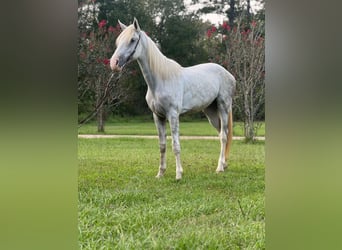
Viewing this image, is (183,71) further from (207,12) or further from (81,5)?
(81,5)

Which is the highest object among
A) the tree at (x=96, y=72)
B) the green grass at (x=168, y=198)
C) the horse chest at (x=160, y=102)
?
the tree at (x=96, y=72)

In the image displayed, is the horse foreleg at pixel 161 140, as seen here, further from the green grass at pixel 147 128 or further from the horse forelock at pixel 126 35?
the horse forelock at pixel 126 35

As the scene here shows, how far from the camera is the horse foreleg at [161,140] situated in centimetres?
199

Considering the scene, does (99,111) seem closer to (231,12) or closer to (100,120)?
(100,120)

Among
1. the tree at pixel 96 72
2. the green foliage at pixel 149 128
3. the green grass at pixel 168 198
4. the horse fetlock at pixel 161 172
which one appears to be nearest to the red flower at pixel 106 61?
the tree at pixel 96 72

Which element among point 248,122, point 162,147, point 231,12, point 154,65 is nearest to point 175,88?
point 154,65

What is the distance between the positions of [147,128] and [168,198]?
498mm

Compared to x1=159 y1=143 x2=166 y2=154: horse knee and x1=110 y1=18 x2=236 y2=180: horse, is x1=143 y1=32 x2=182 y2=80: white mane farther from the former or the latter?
x1=159 y1=143 x2=166 y2=154: horse knee

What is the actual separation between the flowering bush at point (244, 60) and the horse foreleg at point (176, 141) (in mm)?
396

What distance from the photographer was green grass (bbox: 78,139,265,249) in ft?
4.43

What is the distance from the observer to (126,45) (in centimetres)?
189
